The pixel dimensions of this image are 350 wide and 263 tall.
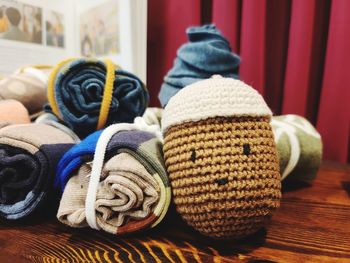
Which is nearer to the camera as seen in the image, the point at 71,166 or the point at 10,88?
the point at 71,166

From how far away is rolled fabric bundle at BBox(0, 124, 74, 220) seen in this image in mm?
395

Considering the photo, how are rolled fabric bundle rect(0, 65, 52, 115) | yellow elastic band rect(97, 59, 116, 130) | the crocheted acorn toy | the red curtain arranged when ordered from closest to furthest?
the crocheted acorn toy, yellow elastic band rect(97, 59, 116, 130), rolled fabric bundle rect(0, 65, 52, 115), the red curtain

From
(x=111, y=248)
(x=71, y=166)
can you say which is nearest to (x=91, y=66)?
(x=71, y=166)

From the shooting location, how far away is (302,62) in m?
0.78

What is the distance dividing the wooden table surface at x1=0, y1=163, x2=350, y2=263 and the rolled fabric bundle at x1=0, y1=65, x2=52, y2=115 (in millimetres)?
286

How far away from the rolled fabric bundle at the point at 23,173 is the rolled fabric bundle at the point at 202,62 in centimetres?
28

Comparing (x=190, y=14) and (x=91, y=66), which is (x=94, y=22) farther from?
(x=91, y=66)

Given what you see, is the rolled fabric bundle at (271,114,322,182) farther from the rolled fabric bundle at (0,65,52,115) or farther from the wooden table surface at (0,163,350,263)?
the rolled fabric bundle at (0,65,52,115)

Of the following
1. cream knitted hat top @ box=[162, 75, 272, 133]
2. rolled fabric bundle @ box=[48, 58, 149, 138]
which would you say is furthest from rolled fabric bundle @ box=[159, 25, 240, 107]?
cream knitted hat top @ box=[162, 75, 272, 133]

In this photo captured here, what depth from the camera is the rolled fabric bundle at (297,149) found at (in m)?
0.55

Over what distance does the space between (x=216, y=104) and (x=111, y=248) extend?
206 millimetres

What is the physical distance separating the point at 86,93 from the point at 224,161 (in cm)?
26

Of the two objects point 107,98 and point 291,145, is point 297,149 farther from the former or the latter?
point 107,98

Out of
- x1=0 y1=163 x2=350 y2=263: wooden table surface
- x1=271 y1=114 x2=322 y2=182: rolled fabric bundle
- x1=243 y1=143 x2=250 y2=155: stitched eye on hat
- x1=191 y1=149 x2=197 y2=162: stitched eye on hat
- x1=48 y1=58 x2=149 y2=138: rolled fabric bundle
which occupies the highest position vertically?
x1=48 y1=58 x2=149 y2=138: rolled fabric bundle
